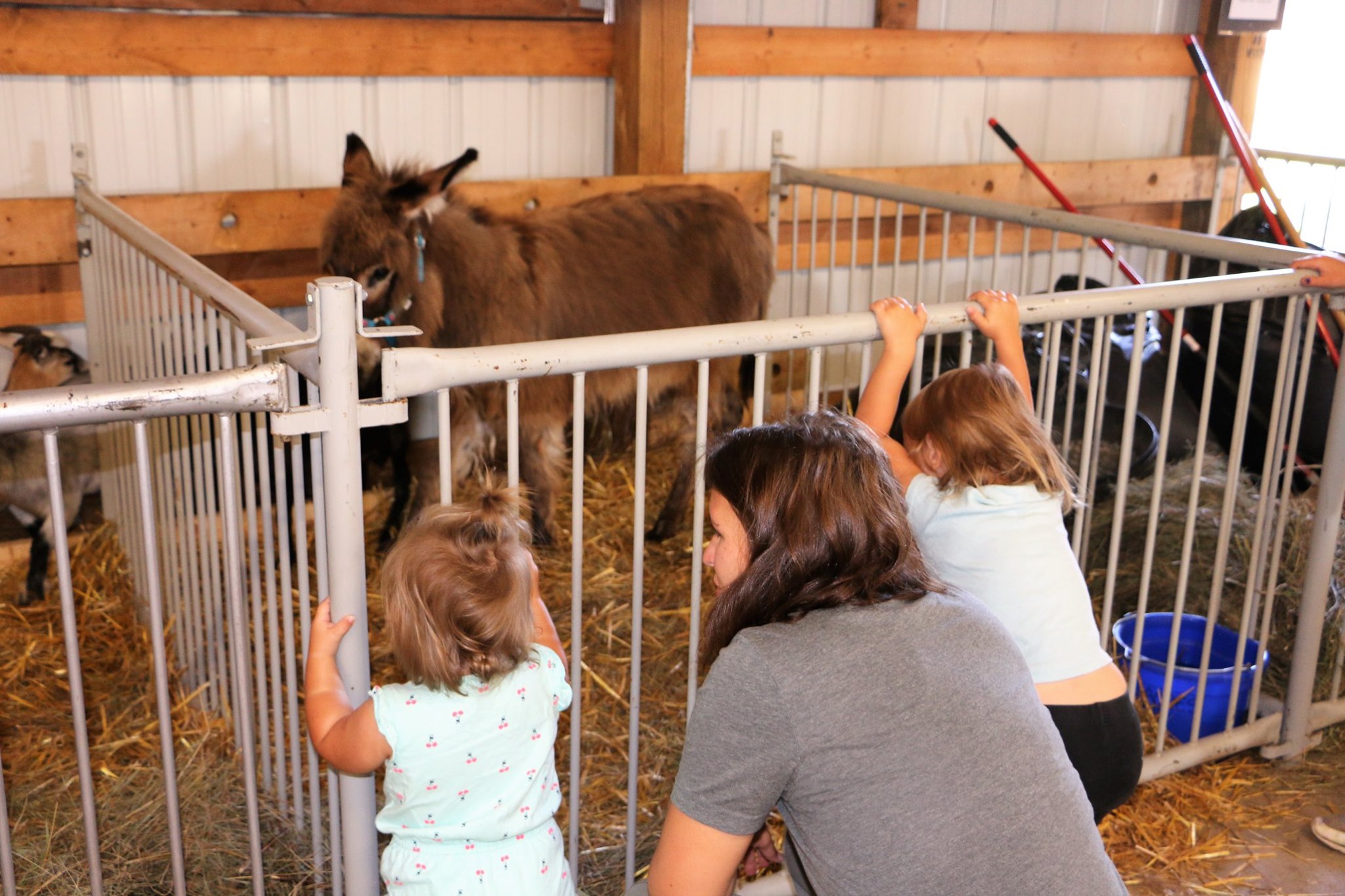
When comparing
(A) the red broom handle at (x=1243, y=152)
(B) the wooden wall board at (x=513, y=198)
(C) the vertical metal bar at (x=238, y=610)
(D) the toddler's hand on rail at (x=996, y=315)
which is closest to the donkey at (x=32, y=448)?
(B) the wooden wall board at (x=513, y=198)

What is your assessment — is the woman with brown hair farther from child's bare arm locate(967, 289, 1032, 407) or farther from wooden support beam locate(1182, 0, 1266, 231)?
wooden support beam locate(1182, 0, 1266, 231)

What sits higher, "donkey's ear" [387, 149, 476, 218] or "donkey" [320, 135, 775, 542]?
"donkey's ear" [387, 149, 476, 218]

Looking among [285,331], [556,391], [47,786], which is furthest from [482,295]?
[285,331]

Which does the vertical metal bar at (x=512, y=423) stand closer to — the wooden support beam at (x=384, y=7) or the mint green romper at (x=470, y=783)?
the mint green romper at (x=470, y=783)

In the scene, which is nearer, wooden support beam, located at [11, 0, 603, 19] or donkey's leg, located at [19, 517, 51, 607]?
donkey's leg, located at [19, 517, 51, 607]

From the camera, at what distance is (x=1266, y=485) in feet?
8.95

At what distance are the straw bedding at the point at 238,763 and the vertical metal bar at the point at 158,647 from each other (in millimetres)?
630

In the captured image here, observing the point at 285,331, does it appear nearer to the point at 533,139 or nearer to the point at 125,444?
the point at 125,444

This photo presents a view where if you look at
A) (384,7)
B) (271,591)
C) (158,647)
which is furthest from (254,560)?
(384,7)

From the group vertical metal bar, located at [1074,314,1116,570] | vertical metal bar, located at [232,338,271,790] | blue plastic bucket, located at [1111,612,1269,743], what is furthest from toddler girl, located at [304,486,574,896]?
blue plastic bucket, located at [1111,612,1269,743]

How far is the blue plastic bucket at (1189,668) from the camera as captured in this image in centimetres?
298

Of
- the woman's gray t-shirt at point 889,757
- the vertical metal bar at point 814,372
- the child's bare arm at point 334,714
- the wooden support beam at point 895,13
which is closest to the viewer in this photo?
the woman's gray t-shirt at point 889,757

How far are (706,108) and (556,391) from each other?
165 centimetres

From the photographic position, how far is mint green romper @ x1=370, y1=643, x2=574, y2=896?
1546 mm
